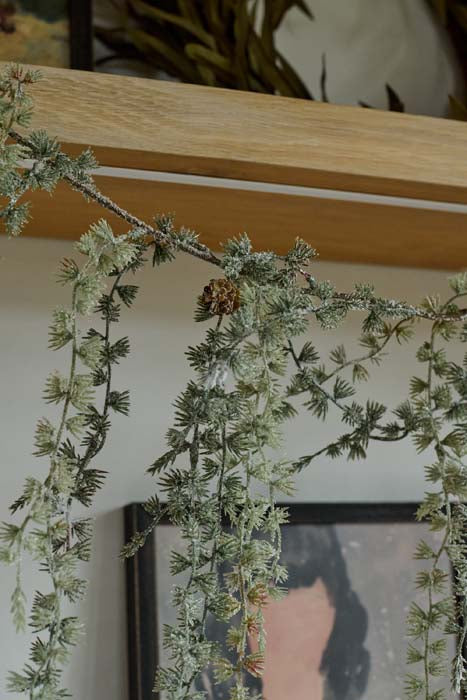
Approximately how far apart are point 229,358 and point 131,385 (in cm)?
43

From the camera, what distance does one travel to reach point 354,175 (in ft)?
2.76

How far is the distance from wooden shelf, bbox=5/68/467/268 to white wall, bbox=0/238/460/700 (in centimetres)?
8

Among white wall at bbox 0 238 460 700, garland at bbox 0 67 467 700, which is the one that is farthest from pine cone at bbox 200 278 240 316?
white wall at bbox 0 238 460 700

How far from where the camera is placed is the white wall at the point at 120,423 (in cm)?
96

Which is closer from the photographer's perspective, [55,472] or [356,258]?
[55,472]

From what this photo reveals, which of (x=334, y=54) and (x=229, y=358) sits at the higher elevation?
(x=334, y=54)

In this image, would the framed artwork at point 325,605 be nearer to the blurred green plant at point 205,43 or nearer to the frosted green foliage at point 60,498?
the frosted green foliage at point 60,498

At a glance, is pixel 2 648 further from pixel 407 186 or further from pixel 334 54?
pixel 334 54

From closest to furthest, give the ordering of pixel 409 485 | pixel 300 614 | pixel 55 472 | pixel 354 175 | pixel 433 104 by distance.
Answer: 1. pixel 55 472
2. pixel 354 175
3. pixel 300 614
4. pixel 409 485
5. pixel 433 104

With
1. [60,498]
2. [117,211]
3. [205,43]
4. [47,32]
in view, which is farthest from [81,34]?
[60,498]

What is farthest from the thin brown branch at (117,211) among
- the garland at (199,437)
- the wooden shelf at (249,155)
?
the wooden shelf at (249,155)

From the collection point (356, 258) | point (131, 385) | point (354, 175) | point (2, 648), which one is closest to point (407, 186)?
point (354, 175)

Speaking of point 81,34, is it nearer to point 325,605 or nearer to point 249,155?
point 249,155

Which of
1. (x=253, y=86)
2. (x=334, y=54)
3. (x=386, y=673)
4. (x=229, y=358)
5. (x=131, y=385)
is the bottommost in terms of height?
(x=386, y=673)
